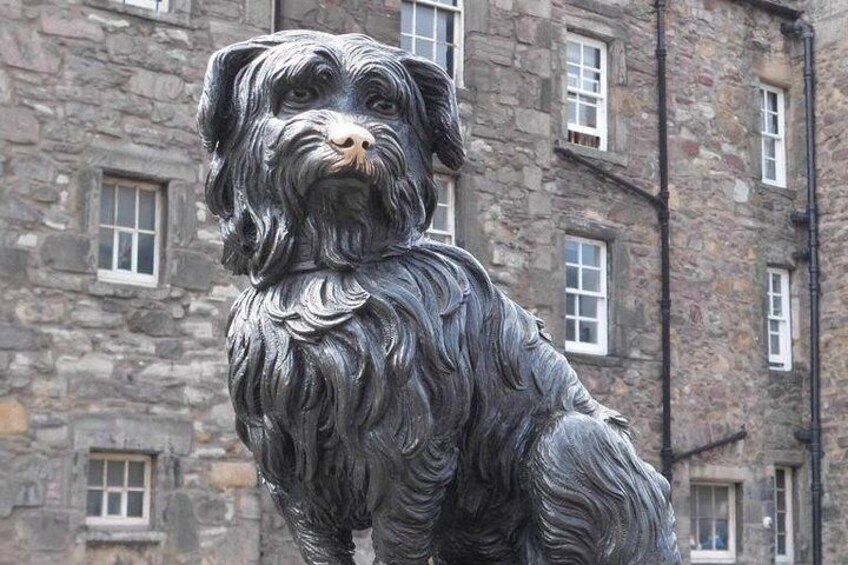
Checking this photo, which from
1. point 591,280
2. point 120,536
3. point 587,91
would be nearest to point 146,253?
point 120,536

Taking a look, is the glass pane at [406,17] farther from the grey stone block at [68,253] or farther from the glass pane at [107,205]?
the grey stone block at [68,253]

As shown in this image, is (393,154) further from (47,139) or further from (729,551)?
(729,551)

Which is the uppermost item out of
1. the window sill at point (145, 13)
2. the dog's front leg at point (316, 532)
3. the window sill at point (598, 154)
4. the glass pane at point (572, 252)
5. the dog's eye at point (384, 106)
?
the window sill at point (145, 13)

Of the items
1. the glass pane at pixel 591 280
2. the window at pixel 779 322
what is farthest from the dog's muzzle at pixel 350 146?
the window at pixel 779 322

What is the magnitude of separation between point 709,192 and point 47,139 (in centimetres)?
849

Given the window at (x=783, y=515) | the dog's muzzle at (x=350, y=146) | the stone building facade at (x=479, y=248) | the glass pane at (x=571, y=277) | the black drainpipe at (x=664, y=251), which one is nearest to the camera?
the dog's muzzle at (x=350, y=146)

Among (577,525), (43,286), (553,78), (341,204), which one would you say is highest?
(553,78)

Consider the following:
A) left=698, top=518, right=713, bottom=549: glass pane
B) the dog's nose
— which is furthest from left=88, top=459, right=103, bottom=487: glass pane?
the dog's nose

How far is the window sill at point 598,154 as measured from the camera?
16.1 meters

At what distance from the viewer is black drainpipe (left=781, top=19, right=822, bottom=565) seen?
18.0 m

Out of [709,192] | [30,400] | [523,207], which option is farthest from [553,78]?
[30,400]

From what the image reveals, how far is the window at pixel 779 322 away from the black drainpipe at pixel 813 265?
11.5 inches

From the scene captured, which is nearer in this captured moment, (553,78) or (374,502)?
(374,502)

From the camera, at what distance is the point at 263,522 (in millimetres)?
12625
